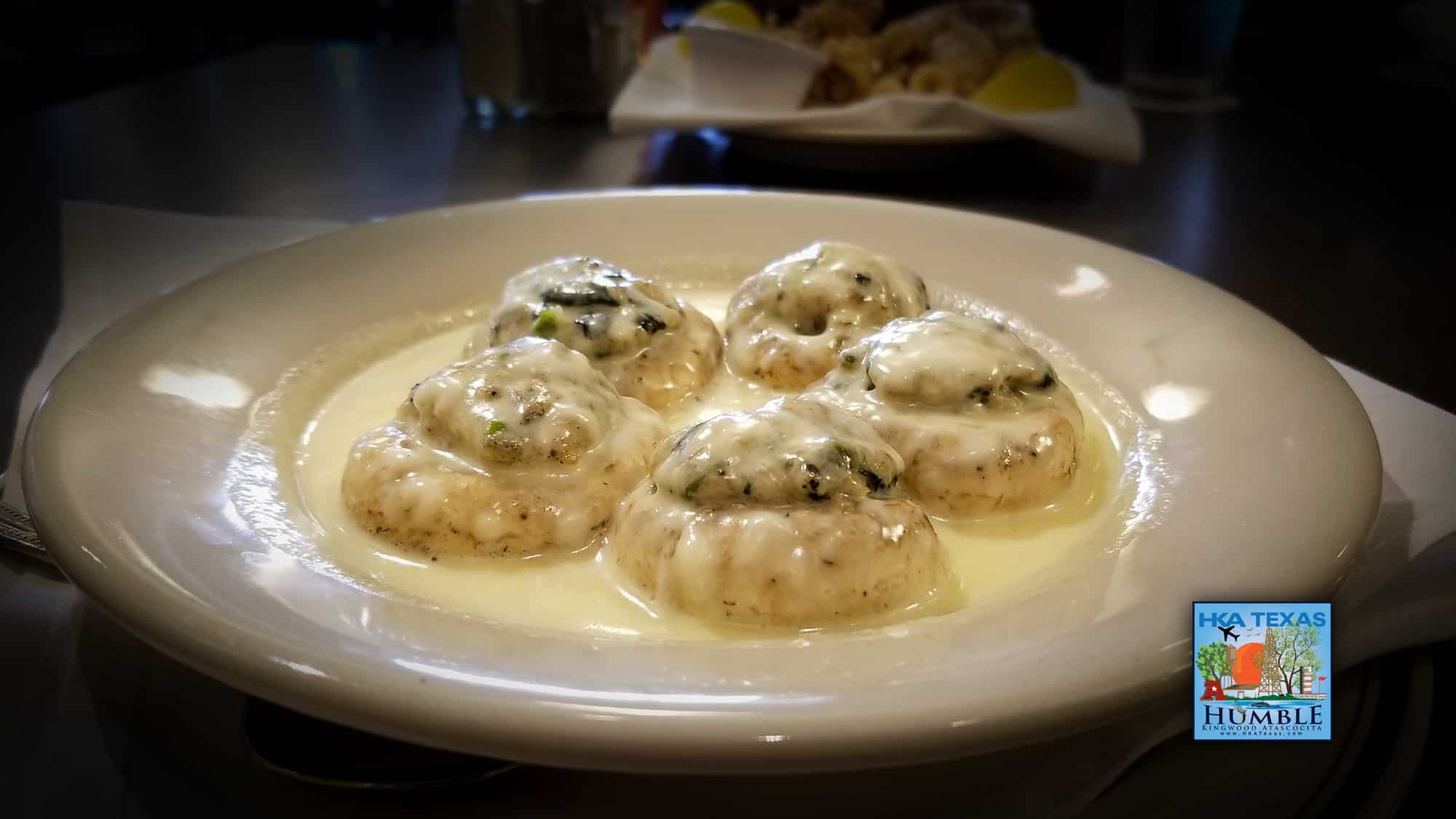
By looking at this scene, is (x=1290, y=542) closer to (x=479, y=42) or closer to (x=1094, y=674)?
(x=1094, y=674)

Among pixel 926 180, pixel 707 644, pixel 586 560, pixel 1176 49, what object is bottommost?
pixel 926 180

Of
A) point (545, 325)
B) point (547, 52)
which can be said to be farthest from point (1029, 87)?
point (545, 325)

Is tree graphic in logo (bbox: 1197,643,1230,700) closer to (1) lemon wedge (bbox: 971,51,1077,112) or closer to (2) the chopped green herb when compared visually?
(2) the chopped green herb

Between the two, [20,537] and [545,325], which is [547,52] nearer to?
[545,325]

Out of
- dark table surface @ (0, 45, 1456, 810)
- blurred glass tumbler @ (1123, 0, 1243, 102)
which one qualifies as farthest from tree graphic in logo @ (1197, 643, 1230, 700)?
blurred glass tumbler @ (1123, 0, 1243, 102)

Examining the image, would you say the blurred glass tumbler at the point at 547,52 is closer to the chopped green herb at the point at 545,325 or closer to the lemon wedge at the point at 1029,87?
the lemon wedge at the point at 1029,87

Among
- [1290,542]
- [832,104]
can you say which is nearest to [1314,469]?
[1290,542]
